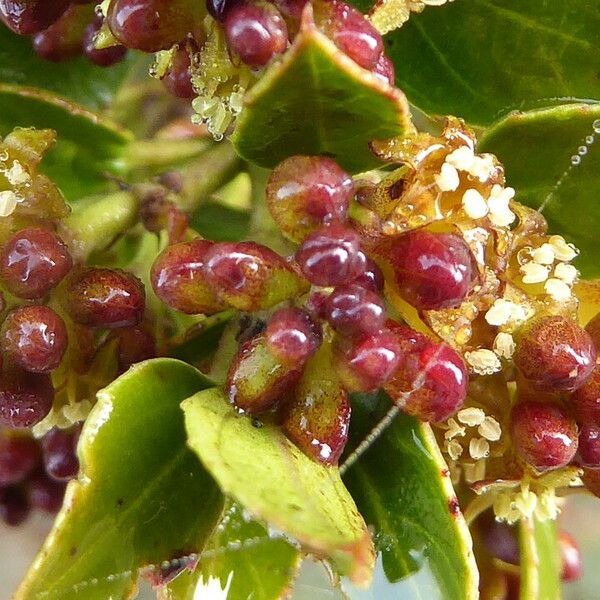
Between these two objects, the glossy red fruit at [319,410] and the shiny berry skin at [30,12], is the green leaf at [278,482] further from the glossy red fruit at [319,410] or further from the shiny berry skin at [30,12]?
the shiny berry skin at [30,12]

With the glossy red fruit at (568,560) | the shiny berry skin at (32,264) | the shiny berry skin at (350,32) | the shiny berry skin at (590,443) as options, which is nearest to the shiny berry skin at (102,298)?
the shiny berry skin at (32,264)

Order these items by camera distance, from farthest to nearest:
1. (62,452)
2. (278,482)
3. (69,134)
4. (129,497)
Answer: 1. (69,134)
2. (62,452)
3. (129,497)
4. (278,482)

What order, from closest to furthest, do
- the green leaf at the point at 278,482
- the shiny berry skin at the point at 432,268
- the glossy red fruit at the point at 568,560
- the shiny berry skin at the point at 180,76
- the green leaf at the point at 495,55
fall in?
1. the green leaf at the point at 278,482
2. the shiny berry skin at the point at 432,268
3. the shiny berry skin at the point at 180,76
4. the green leaf at the point at 495,55
5. the glossy red fruit at the point at 568,560

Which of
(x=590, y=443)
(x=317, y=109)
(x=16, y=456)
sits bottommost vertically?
(x=16, y=456)

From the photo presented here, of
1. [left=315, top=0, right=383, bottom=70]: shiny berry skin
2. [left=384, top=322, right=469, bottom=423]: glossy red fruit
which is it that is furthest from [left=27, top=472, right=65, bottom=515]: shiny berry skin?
[left=315, top=0, right=383, bottom=70]: shiny berry skin

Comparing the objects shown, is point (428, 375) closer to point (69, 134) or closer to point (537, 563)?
point (537, 563)

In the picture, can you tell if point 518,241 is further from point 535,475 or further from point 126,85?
point 126,85

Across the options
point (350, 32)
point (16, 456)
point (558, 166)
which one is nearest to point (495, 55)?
point (558, 166)
